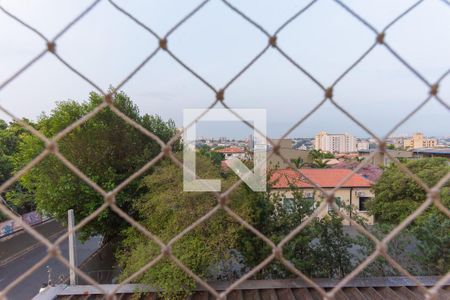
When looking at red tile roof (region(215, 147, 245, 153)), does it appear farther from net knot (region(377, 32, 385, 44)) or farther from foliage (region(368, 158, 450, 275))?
net knot (region(377, 32, 385, 44))

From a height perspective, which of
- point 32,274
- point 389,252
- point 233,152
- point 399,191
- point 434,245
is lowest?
point 32,274

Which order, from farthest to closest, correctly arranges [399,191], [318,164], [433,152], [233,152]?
[433,152] < [318,164] < [399,191] < [233,152]

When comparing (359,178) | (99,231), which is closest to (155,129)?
(99,231)

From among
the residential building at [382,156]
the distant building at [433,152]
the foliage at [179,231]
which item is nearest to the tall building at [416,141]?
the residential building at [382,156]

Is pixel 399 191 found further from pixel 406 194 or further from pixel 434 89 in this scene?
pixel 434 89

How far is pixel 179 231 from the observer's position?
11.3 feet

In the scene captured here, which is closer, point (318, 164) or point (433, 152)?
point (318, 164)

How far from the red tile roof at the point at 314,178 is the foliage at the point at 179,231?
2.38 ft

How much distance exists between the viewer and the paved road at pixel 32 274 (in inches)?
212

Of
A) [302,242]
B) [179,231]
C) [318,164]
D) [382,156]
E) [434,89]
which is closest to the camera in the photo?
[434,89]

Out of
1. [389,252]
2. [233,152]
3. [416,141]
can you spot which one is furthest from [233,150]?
[416,141]

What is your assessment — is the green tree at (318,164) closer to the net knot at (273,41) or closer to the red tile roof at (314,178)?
the red tile roof at (314,178)

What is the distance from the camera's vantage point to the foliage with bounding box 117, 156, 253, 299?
300cm

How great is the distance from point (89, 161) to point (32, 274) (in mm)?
2594
